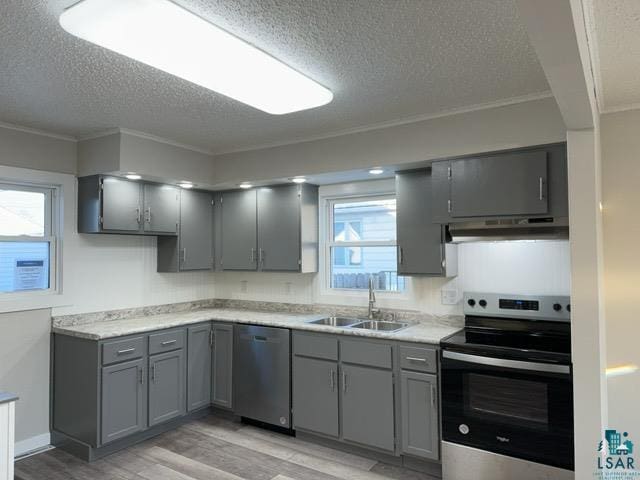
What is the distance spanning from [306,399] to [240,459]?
0.66m

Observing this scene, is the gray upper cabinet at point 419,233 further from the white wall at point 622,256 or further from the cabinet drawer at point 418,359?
the white wall at point 622,256

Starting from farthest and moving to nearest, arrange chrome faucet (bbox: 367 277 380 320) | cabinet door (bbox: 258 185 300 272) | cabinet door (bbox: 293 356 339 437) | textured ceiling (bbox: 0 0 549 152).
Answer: cabinet door (bbox: 258 185 300 272), chrome faucet (bbox: 367 277 380 320), cabinet door (bbox: 293 356 339 437), textured ceiling (bbox: 0 0 549 152)

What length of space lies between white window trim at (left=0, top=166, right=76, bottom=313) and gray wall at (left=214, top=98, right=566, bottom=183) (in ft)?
4.41

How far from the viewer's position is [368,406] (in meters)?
3.32

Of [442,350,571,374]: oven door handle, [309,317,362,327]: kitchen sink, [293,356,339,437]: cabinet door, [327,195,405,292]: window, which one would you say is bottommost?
[293,356,339,437]: cabinet door

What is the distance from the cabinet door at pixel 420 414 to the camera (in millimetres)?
3047

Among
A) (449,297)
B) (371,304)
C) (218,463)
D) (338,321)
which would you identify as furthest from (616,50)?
(218,463)

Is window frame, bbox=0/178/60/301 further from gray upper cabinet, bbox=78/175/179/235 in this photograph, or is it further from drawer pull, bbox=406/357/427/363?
drawer pull, bbox=406/357/427/363

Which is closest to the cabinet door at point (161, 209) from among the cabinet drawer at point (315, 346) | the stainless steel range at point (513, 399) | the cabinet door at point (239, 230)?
the cabinet door at point (239, 230)

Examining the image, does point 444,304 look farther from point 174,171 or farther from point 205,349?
point 174,171

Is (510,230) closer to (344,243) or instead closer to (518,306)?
(518,306)

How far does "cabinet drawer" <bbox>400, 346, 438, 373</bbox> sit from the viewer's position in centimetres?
306

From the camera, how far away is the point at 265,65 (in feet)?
7.32

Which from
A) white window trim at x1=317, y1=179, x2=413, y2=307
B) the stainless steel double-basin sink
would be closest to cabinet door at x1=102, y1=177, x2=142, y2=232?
white window trim at x1=317, y1=179, x2=413, y2=307
